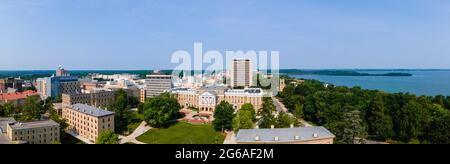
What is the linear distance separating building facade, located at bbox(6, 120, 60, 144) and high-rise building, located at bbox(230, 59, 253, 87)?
19.7 meters

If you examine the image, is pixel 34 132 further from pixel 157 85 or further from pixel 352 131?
pixel 157 85

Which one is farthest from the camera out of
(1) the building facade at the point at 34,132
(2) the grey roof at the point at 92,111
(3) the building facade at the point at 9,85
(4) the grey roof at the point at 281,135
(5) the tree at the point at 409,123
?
(3) the building facade at the point at 9,85

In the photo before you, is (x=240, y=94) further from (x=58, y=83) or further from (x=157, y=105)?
(x=58, y=83)

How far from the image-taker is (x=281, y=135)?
24.6 feet

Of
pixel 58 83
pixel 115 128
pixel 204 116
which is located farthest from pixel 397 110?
pixel 58 83

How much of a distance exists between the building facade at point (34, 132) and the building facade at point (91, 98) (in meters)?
6.50

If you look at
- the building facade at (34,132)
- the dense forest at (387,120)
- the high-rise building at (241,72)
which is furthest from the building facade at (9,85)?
the dense forest at (387,120)

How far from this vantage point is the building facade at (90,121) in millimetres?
10398

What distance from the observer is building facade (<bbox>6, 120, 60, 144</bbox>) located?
8.86 metres

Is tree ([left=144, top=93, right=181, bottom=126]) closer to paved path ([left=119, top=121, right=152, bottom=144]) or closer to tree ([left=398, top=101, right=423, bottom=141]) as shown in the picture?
paved path ([left=119, top=121, right=152, bottom=144])

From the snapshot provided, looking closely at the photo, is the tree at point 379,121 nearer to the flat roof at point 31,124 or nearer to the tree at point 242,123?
the tree at point 242,123

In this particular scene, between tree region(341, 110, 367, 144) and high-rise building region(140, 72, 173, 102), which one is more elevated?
high-rise building region(140, 72, 173, 102)

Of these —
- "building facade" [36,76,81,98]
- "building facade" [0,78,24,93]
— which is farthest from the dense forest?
"building facade" [0,78,24,93]
